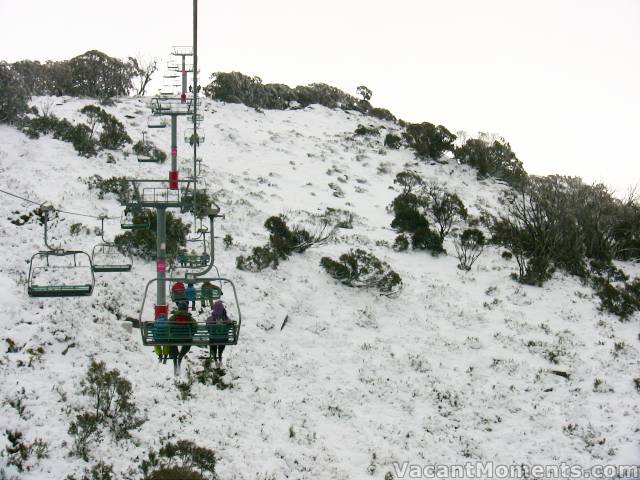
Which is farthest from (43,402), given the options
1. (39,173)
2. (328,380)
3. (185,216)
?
(39,173)

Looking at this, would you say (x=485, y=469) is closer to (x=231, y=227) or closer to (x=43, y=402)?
(x=43, y=402)

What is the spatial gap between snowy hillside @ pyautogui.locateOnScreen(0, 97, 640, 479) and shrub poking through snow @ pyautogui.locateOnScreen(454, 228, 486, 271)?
0.78m

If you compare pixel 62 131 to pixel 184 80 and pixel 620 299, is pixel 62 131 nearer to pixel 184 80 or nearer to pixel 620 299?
pixel 184 80

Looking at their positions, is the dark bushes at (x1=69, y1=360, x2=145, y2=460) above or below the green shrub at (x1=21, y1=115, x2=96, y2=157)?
below

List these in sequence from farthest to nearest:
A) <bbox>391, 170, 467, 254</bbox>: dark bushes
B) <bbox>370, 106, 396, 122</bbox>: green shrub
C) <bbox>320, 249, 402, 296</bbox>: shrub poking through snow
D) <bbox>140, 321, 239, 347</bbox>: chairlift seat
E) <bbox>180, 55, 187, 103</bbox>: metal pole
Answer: <bbox>370, 106, 396, 122</bbox>: green shrub → <bbox>391, 170, 467, 254</bbox>: dark bushes → <bbox>320, 249, 402, 296</bbox>: shrub poking through snow → <bbox>180, 55, 187, 103</bbox>: metal pole → <bbox>140, 321, 239, 347</bbox>: chairlift seat

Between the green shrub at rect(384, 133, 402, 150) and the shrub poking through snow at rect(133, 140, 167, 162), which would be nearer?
the shrub poking through snow at rect(133, 140, 167, 162)

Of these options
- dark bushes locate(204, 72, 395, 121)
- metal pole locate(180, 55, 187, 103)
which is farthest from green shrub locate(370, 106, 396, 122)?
metal pole locate(180, 55, 187, 103)

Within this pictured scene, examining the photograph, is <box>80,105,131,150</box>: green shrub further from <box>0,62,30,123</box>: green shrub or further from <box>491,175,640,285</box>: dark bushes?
<box>491,175,640,285</box>: dark bushes

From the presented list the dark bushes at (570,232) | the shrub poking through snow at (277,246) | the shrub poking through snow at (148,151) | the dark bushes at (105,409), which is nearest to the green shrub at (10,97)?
the shrub poking through snow at (148,151)

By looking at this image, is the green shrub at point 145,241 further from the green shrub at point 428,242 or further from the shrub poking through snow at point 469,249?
the shrub poking through snow at point 469,249

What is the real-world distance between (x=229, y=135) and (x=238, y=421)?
3747cm

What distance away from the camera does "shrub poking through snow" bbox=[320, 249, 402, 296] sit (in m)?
21.8

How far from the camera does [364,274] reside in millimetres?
21953

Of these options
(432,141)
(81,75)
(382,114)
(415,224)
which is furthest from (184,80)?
(382,114)
